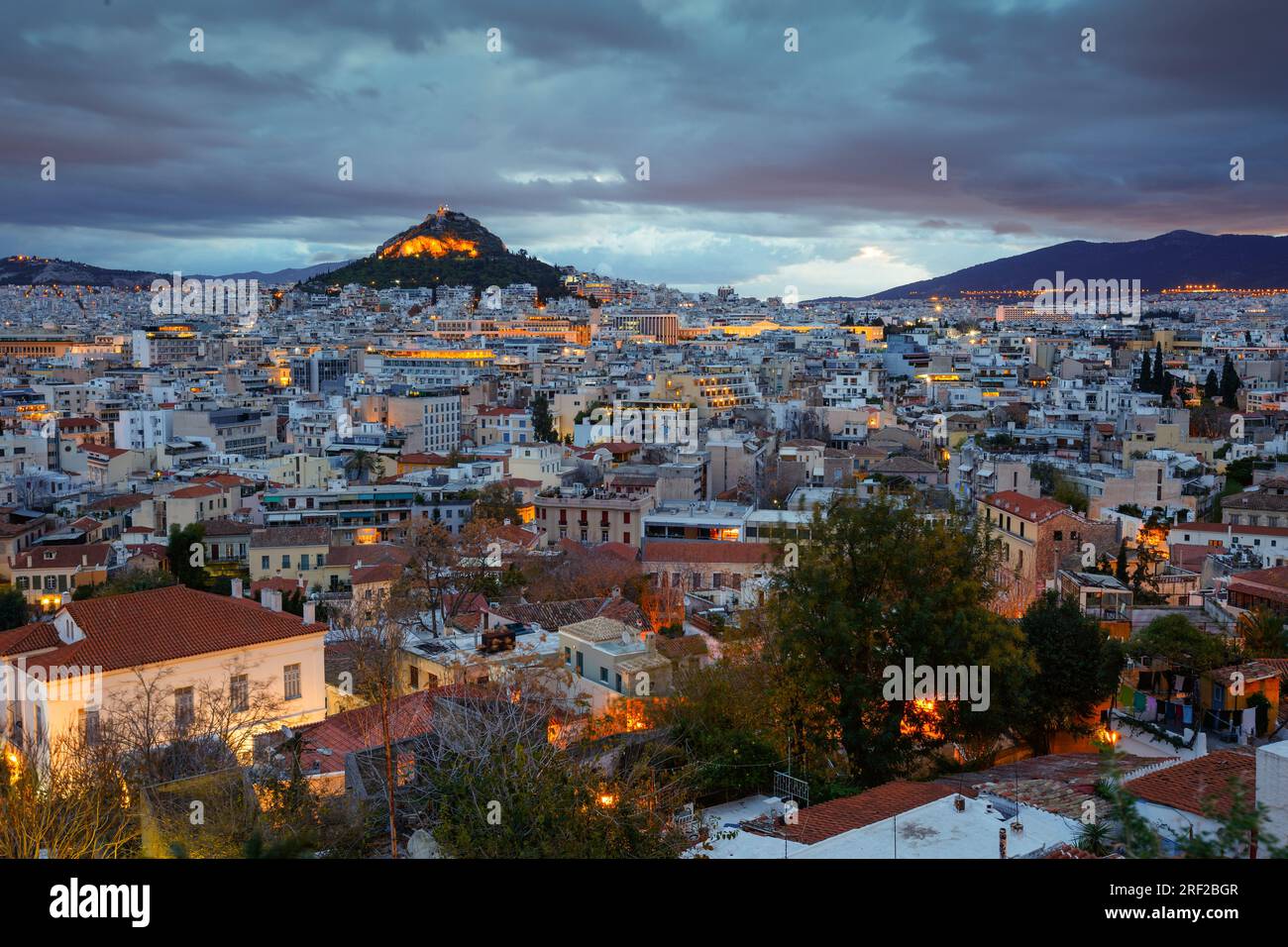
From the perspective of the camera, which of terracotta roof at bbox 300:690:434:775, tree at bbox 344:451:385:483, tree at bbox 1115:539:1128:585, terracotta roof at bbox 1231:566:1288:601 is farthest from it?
tree at bbox 344:451:385:483

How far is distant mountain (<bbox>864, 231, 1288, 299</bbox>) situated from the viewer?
102 m

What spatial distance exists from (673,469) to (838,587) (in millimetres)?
16237

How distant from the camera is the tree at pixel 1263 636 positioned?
30.6ft

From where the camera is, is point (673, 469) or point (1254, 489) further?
point (673, 469)

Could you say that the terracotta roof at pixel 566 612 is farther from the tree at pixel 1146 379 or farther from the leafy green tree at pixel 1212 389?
the tree at pixel 1146 379

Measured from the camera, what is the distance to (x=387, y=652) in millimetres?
7891

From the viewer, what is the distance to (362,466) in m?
26.8

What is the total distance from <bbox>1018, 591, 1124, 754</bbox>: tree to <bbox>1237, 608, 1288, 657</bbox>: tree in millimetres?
2035

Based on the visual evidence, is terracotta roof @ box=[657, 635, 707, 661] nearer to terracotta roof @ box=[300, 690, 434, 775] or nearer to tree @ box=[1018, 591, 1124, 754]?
terracotta roof @ box=[300, 690, 434, 775]

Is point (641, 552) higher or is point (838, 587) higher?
point (838, 587)

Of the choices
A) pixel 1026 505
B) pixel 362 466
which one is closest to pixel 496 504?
pixel 362 466

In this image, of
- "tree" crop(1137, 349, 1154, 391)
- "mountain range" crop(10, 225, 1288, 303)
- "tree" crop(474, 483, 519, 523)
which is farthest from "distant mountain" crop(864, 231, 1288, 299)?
"tree" crop(474, 483, 519, 523)

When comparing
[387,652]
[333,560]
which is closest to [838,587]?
[387,652]
